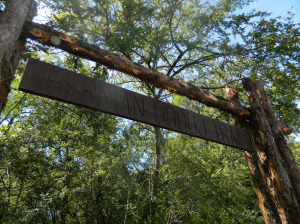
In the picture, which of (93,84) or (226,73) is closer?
(93,84)

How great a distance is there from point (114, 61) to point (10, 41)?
113 cm

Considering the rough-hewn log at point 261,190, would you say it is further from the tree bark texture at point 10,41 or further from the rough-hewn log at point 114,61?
the tree bark texture at point 10,41

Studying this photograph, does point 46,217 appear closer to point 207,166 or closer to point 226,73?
point 207,166

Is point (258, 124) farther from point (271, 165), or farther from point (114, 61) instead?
point (114, 61)

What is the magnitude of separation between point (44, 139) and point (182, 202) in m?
4.10

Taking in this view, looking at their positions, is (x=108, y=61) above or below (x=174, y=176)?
above

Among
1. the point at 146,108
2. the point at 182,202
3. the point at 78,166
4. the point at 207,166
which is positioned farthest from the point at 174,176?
the point at 146,108

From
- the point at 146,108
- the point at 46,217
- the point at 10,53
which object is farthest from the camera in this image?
the point at 46,217

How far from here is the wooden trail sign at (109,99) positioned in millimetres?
1885

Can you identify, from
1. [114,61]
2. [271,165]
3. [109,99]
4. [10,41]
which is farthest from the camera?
[271,165]

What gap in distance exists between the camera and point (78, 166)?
17.2 feet

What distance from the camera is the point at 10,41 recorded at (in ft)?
6.16

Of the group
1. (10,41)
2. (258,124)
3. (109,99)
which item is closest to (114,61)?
(109,99)

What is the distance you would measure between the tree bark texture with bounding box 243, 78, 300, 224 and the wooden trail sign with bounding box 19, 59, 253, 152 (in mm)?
736
